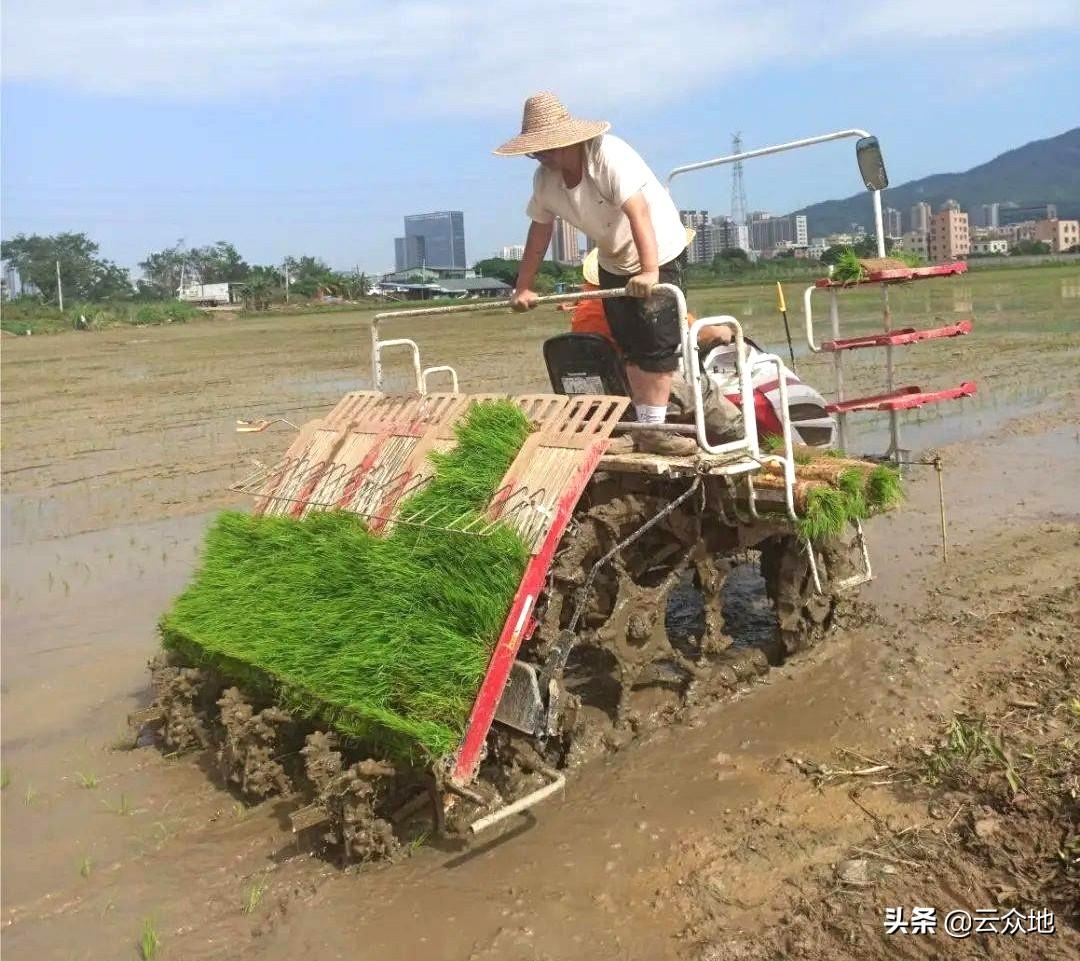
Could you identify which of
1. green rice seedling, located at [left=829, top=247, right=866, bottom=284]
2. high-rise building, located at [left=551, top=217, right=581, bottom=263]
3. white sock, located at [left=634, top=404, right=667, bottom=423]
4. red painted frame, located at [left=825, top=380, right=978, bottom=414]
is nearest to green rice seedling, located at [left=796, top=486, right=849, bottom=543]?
white sock, located at [left=634, top=404, right=667, bottom=423]

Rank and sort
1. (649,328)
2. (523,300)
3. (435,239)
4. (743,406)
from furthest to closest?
1. (435,239)
2. (523,300)
3. (649,328)
4. (743,406)

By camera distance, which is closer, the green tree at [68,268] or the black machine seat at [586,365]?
the black machine seat at [586,365]

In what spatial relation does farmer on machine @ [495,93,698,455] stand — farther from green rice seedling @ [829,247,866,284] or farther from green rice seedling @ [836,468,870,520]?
green rice seedling @ [829,247,866,284]

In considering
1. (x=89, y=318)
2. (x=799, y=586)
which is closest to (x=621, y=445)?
(x=799, y=586)

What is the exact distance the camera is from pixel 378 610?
4.43 metres

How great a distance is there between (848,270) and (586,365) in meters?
1.98

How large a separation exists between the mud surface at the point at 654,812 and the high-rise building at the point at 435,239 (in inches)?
5474

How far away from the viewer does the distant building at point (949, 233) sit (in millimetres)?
27616

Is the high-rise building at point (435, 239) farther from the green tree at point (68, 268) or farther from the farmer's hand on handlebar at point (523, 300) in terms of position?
the farmer's hand on handlebar at point (523, 300)

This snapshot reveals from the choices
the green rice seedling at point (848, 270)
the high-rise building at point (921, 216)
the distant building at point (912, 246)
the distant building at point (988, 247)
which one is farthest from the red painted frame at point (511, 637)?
the distant building at point (988, 247)

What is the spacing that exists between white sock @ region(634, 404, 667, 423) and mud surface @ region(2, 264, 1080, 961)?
141cm

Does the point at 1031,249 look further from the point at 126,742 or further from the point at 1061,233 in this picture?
the point at 126,742

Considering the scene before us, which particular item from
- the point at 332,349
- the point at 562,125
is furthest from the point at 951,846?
the point at 332,349

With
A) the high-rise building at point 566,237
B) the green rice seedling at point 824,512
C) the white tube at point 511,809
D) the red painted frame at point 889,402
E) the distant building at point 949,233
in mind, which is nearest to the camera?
the white tube at point 511,809
